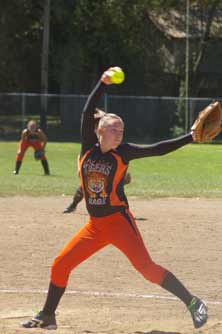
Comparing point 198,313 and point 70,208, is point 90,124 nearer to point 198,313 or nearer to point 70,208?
point 198,313

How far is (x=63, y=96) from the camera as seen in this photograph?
142 ft

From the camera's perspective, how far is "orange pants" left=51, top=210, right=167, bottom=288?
691 cm

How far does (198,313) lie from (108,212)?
1145 mm

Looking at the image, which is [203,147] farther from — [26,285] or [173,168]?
[26,285]

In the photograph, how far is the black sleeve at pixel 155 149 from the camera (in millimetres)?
6863

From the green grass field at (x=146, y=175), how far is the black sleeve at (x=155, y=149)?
11.2 meters

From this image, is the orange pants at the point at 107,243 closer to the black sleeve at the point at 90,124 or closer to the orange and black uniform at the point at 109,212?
the orange and black uniform at the point at 109,212

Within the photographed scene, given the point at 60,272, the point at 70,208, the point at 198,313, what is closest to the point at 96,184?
the point at 60,272

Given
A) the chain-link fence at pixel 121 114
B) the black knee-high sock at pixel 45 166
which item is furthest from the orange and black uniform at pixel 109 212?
the chain-link fence at pixel 121 114

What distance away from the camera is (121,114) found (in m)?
43.5

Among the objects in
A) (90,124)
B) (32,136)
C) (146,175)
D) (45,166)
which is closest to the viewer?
(90,124)

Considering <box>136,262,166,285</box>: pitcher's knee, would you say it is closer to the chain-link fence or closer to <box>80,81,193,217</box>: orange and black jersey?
<box>80,81,193,217</box>: orange and black jersey

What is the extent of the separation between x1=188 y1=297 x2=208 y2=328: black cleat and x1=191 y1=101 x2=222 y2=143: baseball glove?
1.39 metres

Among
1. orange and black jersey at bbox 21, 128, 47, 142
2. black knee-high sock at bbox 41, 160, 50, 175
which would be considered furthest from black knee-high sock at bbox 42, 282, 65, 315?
orange and black jersey at bbox 21, 128, 47, 142
